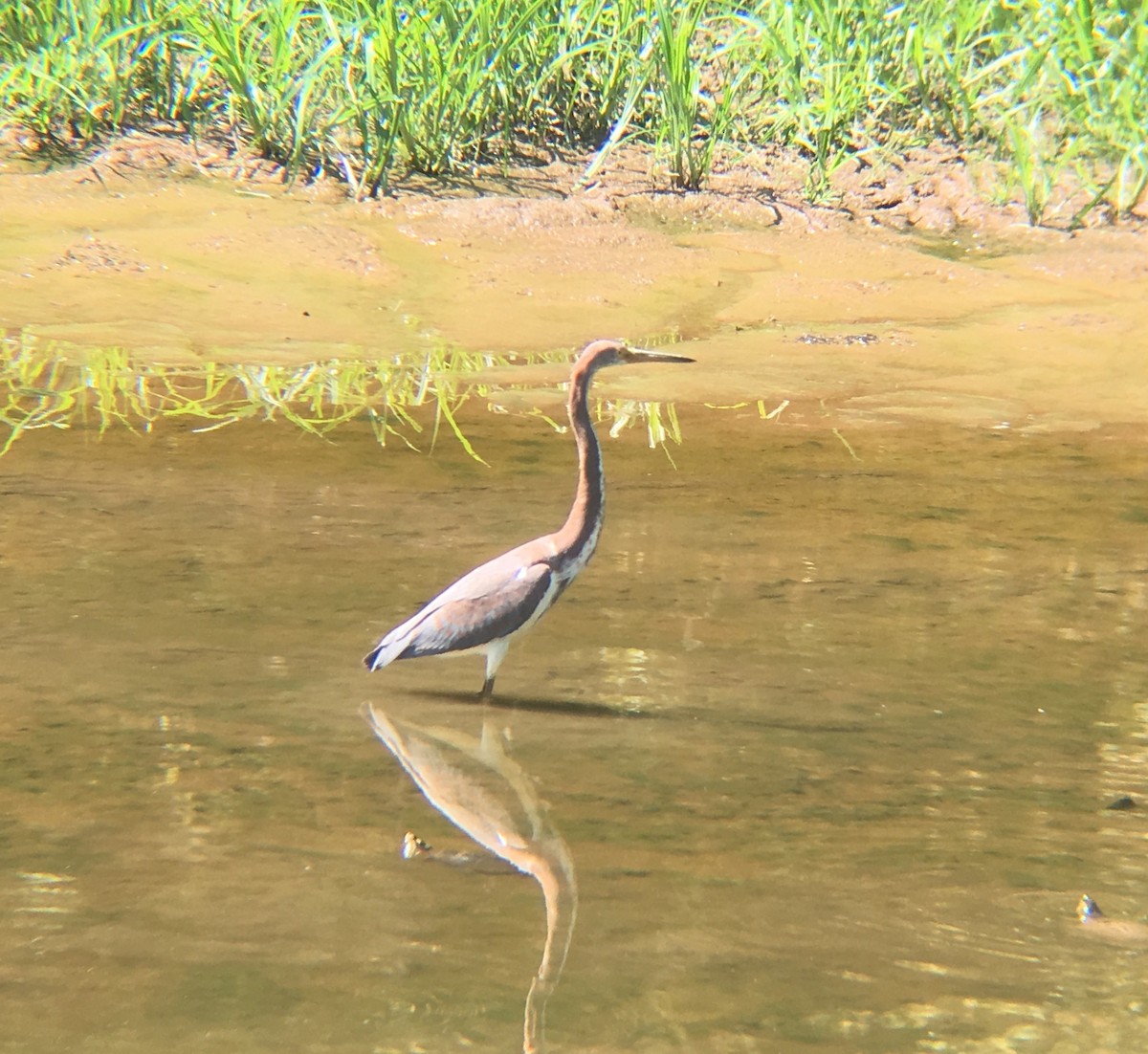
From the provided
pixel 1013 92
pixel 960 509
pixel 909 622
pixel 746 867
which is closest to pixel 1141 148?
pixel 1013 92

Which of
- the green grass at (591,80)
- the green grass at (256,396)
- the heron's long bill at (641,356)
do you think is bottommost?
the green grass at (256,396)

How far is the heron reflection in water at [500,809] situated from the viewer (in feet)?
8.27

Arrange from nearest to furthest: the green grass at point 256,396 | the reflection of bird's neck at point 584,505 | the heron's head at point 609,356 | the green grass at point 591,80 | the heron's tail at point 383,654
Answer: the heron's tail at point 383,654, the reflection of bird's neck at point 584,505, the heron's head at point 609,356, the green grass at point 256,396, the green grass at point 591,80

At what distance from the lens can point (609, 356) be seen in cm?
436

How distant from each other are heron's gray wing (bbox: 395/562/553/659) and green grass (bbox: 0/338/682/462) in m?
1.60

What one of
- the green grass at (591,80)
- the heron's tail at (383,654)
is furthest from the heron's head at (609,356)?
the green grass at (591,80)

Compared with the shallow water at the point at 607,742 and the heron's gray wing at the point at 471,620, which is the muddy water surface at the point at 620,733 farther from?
the heron's gray wing at the point at 471,620

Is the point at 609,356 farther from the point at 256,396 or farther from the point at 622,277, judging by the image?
the point at 622,277

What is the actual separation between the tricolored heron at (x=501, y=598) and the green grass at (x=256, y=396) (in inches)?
55.3

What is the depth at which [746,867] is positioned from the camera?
9.42ft

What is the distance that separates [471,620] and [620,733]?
0.46 meters

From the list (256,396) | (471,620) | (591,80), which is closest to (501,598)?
(471,620)

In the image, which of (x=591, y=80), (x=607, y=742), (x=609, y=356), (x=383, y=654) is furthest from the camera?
(x=591, y=80)

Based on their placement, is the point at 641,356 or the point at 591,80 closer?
the point at 641,356
